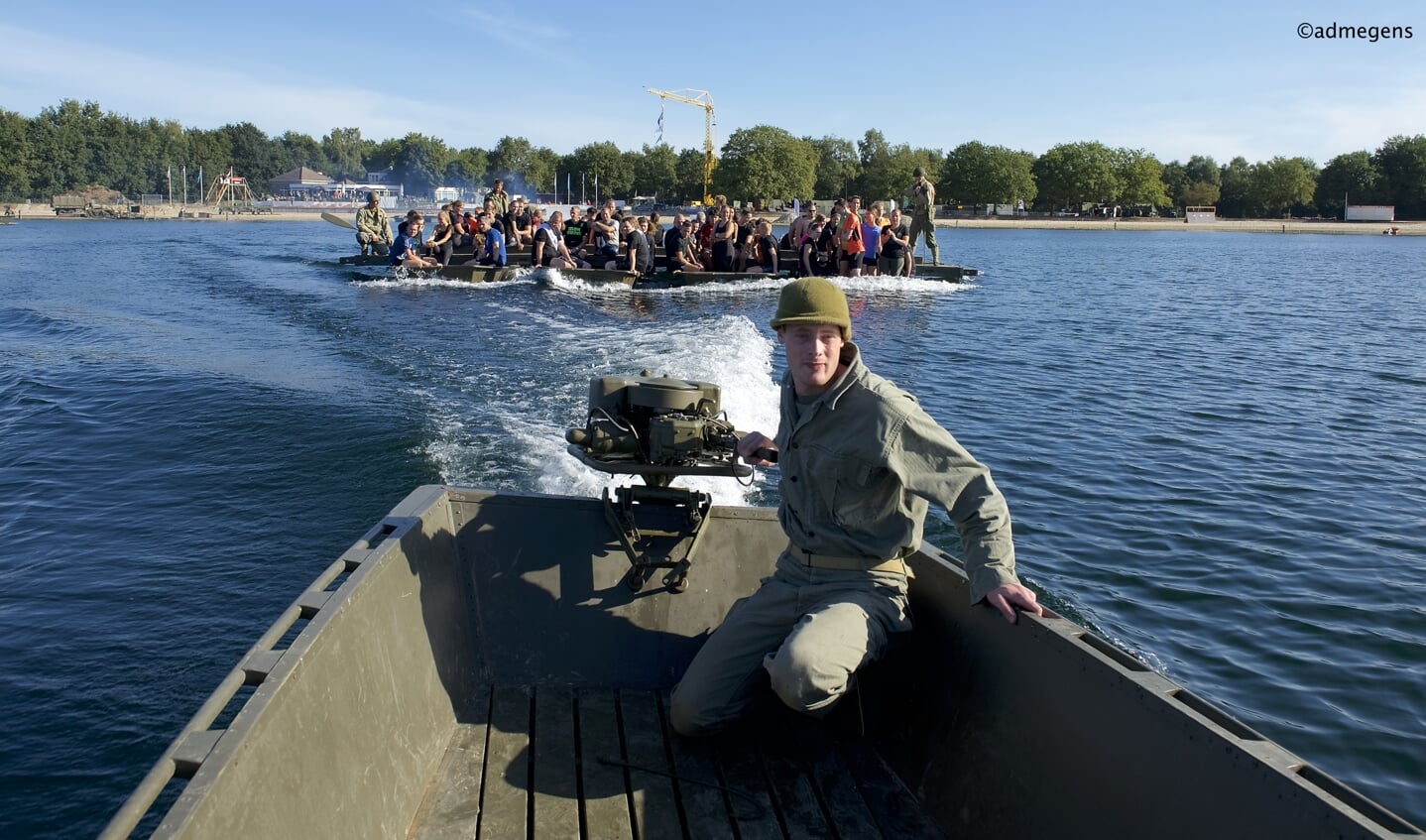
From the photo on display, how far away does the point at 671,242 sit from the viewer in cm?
2508

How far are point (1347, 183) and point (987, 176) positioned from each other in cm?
3939

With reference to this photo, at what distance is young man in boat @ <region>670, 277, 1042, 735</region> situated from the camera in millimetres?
3215

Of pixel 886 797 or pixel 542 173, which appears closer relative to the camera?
pixel 886 797

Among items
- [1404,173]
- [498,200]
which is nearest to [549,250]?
[498,200]

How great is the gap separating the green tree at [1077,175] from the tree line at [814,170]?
5.7 inches

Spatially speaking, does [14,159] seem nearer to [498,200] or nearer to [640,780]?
[498,200]

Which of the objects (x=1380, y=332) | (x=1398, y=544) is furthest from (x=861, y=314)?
(x=1398, y=544)

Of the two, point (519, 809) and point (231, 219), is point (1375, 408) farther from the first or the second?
point (231, 219)

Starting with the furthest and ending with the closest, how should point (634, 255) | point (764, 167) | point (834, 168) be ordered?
point (834, 168) → point (764, 167) → point (634, 255)

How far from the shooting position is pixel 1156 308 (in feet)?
82.4

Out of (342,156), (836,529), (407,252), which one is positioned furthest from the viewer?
(342,156)

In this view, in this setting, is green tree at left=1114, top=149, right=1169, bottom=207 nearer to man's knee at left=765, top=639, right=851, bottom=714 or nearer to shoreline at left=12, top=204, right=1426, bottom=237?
shoreline at left=12, top=204, right=1426, bottom=237

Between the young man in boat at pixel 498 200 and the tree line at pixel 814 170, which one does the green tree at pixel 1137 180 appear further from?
the young man in boat at pixel 498 200

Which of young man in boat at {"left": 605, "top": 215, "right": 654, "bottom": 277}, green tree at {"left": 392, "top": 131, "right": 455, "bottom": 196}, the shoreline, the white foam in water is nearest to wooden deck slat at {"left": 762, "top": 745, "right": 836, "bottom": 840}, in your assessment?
the white foam in water
